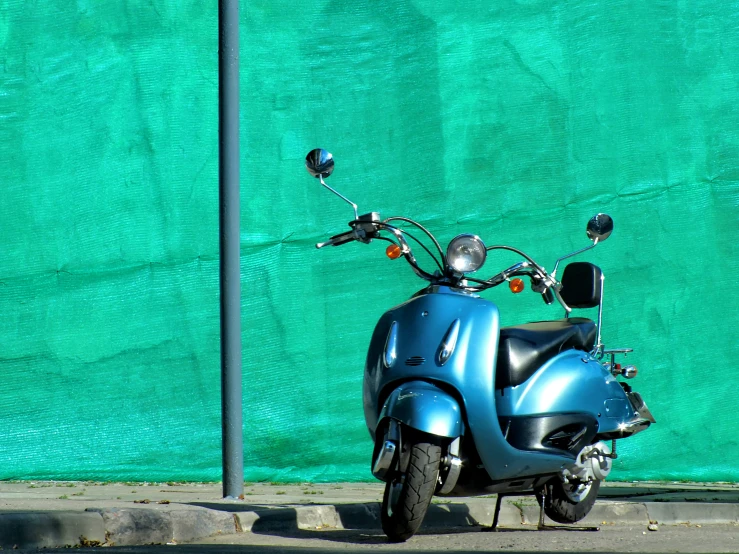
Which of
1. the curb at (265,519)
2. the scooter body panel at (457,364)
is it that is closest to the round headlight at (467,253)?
the scooter body panel at (457,364)

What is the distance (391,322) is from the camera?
427 centimetres

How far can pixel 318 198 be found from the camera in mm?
6828

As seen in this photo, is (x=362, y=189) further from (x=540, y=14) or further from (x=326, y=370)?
(x=540, y=14)

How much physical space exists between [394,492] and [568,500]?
1.09 m

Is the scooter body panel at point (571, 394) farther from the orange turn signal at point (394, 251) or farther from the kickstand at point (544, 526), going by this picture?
the orange turn signal at point (394, 251)

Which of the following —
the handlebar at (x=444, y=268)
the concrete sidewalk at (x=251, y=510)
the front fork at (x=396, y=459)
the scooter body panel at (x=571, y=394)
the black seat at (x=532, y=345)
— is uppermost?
the handlebar at (x=444, y=268)

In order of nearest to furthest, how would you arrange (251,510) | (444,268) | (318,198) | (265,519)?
1. (444,268)
2. (265,519)
3. (251,510)
4. (318,198)

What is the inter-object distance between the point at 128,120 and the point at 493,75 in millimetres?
2425

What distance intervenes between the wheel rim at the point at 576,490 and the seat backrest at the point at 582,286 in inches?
31.5

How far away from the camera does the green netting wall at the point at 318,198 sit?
6.63m

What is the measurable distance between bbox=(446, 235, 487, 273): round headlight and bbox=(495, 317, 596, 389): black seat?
34cm

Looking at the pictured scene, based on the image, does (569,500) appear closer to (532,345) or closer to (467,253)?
(532,345)

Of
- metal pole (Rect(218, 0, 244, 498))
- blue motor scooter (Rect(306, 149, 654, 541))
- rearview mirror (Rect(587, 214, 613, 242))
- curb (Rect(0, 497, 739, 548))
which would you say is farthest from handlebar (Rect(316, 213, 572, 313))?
curb (Rect(0, 497, 739, 548))

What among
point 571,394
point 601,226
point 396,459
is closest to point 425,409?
point 396,459
